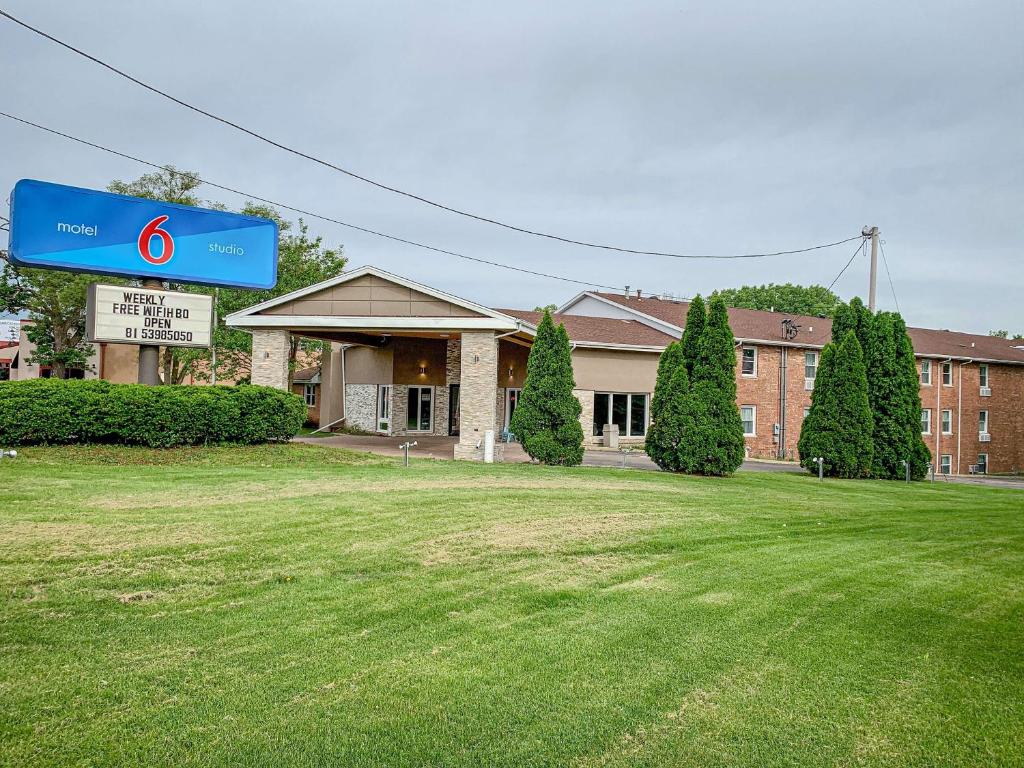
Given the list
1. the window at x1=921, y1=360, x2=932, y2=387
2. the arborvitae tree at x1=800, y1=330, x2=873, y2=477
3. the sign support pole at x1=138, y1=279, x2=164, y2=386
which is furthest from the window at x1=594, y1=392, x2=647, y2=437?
the sign support pole at x1=138, y1=279, x2=164, y2=386

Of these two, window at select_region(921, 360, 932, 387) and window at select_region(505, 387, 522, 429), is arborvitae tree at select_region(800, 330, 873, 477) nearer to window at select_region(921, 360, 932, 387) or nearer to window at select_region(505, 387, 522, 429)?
window at select_region(505, 387, 522, 429)

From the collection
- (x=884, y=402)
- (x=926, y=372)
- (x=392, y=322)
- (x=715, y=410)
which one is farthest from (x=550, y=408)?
(x=926, y=372)

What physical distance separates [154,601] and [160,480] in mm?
7457

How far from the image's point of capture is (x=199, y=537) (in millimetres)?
7949

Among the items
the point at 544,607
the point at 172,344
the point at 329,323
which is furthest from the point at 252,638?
the point at 329,323

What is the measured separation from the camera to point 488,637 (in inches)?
209

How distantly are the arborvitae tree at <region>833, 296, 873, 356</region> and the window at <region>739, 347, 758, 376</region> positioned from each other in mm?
9246

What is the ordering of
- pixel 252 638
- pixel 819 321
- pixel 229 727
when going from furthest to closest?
pixel 819 321 → pixel 252 638 → pixel 229 727

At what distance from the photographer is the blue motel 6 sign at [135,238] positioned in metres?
15.3

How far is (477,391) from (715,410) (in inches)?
259

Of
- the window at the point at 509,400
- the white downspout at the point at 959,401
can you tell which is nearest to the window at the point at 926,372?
the white downspout at the point at 959,401

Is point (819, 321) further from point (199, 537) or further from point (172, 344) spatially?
point (199, 537)

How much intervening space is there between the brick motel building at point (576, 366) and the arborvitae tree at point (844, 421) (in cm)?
898

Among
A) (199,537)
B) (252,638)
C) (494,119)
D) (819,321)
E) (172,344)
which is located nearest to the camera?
(252,638)
